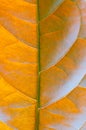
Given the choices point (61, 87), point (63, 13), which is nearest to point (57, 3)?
point (63, 13)

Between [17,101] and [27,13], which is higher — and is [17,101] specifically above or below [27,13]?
below

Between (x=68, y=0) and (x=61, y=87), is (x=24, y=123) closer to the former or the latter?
(x=61, y=87)

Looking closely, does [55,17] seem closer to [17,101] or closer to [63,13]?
[63,13]

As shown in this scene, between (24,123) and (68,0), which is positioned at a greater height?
(68,0)

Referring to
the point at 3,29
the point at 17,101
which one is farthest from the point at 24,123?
the point at 3,29

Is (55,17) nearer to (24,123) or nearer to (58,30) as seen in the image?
(58,30)
